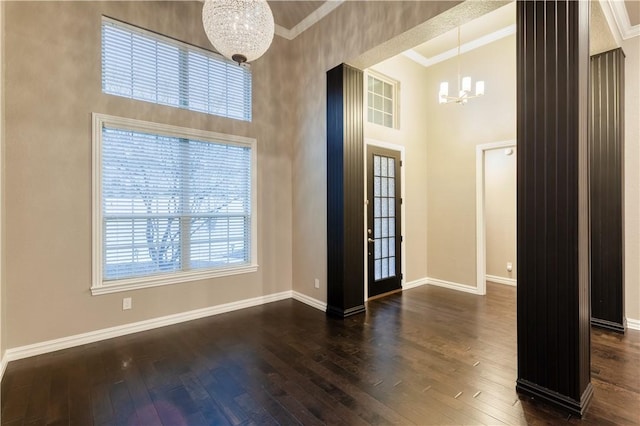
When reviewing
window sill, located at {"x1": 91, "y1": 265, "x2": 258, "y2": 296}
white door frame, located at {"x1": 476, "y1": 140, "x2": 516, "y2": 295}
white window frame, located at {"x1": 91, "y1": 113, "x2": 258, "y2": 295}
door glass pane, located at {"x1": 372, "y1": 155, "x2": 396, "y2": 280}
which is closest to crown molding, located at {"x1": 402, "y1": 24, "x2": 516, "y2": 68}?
white door frame, located at {"x1": 476, "y1": 140, "x2": 516, "y2": 295}

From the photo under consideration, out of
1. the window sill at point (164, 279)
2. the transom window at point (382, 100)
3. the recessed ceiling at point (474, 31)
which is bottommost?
the window sill at point (164, 279)

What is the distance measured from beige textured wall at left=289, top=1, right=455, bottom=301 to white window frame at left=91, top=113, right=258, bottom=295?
70cm

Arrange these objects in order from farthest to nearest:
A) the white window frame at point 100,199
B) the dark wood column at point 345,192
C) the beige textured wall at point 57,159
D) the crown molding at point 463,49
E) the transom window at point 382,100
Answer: the transom window at point 382,100
the crown molding at point 463,49
the dark wood column at point 345,192
the white window frame at point 100,199
the beige textured wall at point 57,159

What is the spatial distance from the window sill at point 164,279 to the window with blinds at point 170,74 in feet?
6.66

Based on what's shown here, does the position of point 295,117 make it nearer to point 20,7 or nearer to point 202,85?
point 202,85

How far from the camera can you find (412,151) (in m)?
5.43

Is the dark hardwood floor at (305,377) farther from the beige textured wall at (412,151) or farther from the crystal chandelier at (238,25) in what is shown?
the crystal chandelier at (238,25)

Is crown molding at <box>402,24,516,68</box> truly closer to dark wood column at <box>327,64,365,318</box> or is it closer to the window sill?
dark wood column at <box>327,64,365,318</box>

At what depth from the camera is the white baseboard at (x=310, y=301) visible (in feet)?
13.7

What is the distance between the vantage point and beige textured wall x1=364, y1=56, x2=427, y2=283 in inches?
205

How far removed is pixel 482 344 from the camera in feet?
10.3

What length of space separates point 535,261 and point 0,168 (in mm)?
4292

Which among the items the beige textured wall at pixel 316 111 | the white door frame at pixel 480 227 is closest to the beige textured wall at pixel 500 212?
the white door frame at pixel 480 227

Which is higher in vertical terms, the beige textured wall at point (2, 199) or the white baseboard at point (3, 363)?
the beige textured wall at point (2, 199)
